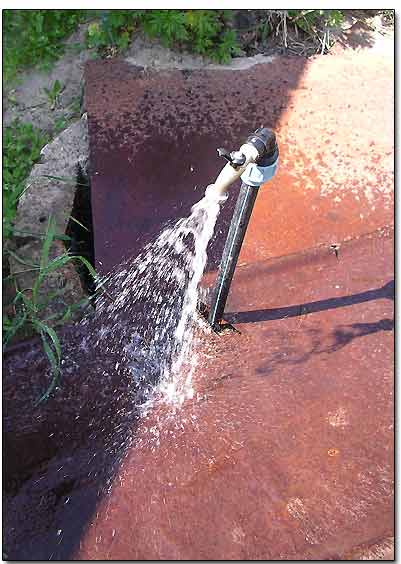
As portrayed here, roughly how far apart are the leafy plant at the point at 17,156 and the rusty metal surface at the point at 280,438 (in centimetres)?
132

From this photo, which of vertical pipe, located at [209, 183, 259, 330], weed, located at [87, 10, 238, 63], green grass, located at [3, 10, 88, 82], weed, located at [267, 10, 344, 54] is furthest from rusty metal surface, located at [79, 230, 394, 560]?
green grass, located at [3, 10, 88, 82]

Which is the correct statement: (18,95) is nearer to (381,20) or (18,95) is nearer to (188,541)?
(381,20)

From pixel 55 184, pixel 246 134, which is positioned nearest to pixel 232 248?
pixel 246 134

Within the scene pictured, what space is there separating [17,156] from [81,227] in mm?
782

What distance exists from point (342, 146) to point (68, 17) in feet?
6.07

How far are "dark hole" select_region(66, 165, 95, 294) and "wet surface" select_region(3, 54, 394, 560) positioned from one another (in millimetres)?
206

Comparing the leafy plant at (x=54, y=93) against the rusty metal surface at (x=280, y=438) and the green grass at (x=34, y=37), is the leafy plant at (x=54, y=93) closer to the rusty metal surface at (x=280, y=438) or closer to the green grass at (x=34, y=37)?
the green grass at (x=34, y=37)

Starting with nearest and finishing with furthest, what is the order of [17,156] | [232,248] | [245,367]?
[232,248]
[245,367]
[17,156]

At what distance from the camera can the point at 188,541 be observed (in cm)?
179

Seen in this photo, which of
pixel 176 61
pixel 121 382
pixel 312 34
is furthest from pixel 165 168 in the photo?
pixel 312 34

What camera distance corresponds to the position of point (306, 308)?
231cm

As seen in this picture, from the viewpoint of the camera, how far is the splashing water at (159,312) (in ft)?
7.14

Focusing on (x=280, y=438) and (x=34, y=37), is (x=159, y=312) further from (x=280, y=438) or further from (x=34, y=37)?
(x=34, y=37)

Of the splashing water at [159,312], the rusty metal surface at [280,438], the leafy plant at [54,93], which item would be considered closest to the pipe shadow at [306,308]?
the rusty metal surface at [280,438]
